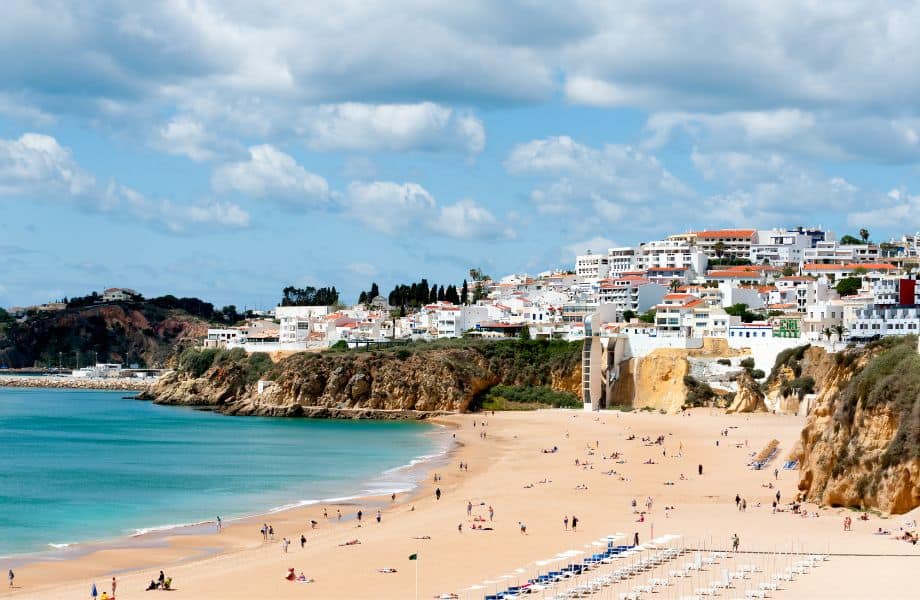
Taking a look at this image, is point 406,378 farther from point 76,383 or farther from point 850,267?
point 76,383

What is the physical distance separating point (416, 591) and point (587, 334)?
61.1 metres

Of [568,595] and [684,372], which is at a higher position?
[684,372]

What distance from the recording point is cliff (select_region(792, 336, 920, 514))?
2984cm

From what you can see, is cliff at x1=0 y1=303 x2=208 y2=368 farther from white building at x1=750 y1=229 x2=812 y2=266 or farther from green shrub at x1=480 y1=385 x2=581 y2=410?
green shrub at x1=480 y1=385 x2=581 y2=410

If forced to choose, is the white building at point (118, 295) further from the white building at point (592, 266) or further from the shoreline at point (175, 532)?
the shoreline at point (175, 532)

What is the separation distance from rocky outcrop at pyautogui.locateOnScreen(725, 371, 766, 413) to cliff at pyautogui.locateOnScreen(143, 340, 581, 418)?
50.1 feet

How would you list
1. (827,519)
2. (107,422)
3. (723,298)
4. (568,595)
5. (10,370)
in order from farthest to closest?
(10,370), (723,298), (107,422), (827,519), (568,595)

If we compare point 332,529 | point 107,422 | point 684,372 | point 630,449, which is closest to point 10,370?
point 107,422

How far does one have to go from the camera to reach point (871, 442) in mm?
31500

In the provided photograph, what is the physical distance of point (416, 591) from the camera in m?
24.4

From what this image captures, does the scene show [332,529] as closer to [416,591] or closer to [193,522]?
[193,522]

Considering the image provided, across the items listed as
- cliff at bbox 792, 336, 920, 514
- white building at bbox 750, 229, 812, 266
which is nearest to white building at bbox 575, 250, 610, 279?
white building at bbox 750, 229, 812, 266

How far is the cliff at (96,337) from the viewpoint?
162125mm

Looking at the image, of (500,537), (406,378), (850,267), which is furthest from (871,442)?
(850,267)
